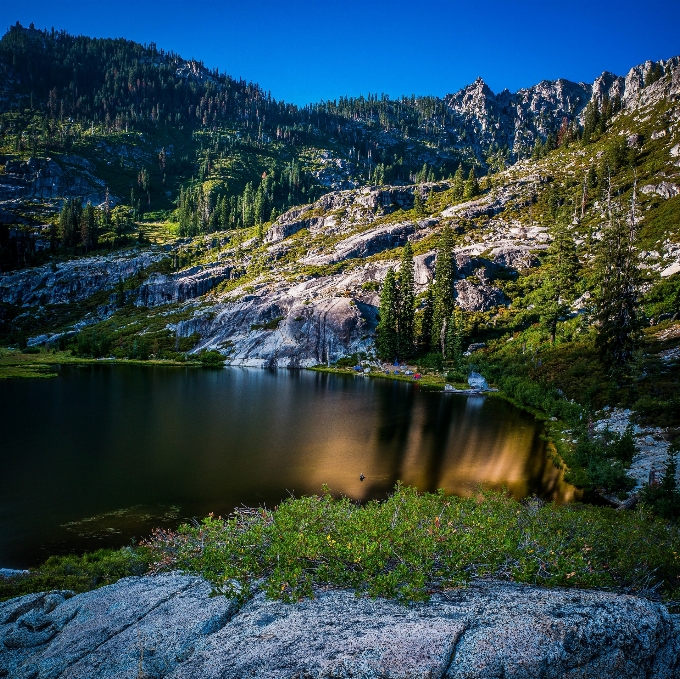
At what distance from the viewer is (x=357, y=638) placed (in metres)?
7.46

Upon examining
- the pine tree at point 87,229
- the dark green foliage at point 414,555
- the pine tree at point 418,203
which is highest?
the pine tree at point 418,203

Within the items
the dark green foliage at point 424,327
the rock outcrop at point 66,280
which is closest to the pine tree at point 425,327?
the dark green foliage at point 424,327

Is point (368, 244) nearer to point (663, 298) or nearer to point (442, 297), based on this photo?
point (442, 297)

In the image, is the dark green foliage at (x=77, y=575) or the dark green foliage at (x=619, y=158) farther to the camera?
the dark green foliage at (x=619, y=158)

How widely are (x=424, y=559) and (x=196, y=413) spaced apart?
49247 mm

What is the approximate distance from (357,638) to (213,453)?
1354 inches

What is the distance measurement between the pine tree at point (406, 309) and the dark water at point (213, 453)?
114ft

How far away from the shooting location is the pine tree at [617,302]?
173ft

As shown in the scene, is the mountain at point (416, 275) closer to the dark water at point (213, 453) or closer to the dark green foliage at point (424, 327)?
the dark green foliage at point (424, 327)

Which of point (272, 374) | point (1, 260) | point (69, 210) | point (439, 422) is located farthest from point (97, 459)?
point (69, 210)

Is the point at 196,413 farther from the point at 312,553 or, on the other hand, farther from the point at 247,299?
the point at 247,299

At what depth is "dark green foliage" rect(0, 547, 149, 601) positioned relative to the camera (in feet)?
51.3

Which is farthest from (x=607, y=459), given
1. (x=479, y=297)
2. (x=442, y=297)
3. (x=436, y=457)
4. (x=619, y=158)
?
(x=619, y=158)

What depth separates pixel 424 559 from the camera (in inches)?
426
